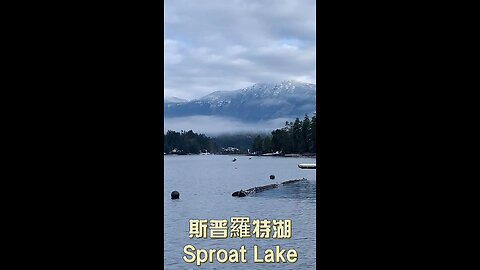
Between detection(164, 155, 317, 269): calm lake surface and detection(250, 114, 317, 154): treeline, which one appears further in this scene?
detection(250, 114, 317, 154): treeline

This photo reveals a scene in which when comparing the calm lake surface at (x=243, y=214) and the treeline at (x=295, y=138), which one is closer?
the calm lake surface at (x=243, y=214)

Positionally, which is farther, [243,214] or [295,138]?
[295,138]

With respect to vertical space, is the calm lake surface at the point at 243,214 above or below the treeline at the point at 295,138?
below

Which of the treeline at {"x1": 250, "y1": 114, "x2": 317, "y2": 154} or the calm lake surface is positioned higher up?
the treeline at {"x1": 250, "y1": 114, "x2": 317, "y2": 154}

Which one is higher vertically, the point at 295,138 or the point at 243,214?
the point at 295,138

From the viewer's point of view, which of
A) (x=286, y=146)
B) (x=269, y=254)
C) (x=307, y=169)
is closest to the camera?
(x=269, y=254)
